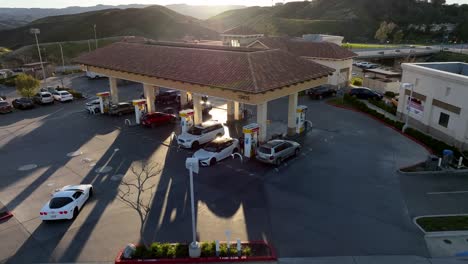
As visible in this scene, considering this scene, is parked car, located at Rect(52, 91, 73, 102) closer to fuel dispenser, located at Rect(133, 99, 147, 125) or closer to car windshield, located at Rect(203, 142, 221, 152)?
fuel dispenser, located at Rect(133, 99, 147, 125)

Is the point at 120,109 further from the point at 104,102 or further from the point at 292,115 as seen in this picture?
the point at 292,115

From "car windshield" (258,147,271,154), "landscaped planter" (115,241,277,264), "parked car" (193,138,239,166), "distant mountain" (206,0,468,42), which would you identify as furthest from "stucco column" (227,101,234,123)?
"distant mountain" (206,0,468,42)

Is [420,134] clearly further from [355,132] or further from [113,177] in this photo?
[113,177]

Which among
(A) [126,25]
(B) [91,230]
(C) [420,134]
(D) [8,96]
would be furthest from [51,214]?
(A) [126,25]

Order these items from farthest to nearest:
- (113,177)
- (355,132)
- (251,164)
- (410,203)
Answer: (355,132) < (251,164) < (113,177) < (410,203)

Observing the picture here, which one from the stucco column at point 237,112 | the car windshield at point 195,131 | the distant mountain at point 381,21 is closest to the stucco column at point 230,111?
the stucco column at point 237,112

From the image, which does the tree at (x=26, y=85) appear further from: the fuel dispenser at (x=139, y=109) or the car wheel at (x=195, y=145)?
the car wheel at (x=195, y=145)

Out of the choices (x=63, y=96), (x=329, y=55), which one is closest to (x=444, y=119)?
(x=329, y=55)
